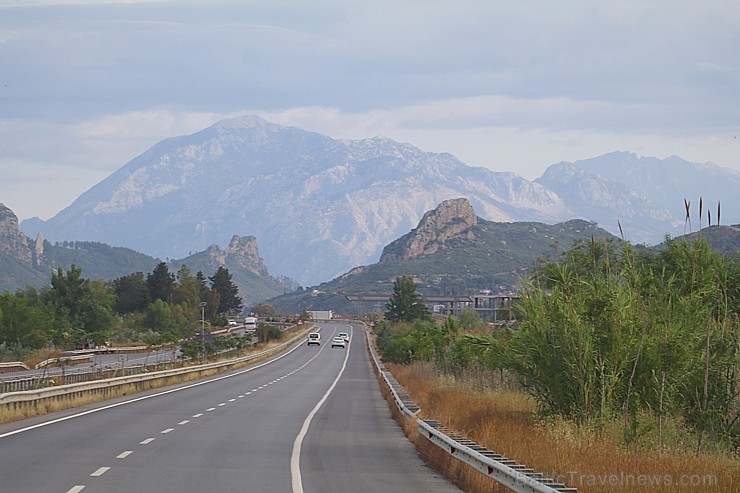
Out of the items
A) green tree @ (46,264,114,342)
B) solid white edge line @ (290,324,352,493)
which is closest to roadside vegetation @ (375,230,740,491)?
solid white edge line @ (290,324,352,493)

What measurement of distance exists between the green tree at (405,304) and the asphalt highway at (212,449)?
9959 centimetres

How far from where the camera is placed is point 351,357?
97438 mm

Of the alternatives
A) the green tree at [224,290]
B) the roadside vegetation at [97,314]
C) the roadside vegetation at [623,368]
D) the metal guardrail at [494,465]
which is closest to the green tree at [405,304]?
the roadside vegetation at [97,314]

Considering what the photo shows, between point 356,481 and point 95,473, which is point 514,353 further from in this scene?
point 95,473

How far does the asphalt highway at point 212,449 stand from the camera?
48.3ft

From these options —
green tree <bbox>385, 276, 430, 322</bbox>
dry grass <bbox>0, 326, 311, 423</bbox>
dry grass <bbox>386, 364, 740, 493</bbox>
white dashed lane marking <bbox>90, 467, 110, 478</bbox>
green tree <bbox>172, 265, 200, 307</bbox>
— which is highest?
green tree <bbox>172, 265, 200, 307</bbox>

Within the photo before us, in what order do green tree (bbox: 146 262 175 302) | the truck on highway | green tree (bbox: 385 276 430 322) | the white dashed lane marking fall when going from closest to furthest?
the white dashed lane marking, green tree (bbox: 385 276 430 322), the truck on highway, green tree (bbox: 146 262 175 302)

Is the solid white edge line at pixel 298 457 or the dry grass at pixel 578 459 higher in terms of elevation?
the dry grass at pixel 578 459

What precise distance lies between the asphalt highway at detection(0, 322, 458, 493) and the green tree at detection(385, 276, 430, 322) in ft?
327

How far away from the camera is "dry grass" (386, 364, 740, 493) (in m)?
11.7

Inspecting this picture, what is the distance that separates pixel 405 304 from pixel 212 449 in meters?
121

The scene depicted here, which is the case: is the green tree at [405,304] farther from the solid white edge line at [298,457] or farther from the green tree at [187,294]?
the solid white edge line at [298,457]

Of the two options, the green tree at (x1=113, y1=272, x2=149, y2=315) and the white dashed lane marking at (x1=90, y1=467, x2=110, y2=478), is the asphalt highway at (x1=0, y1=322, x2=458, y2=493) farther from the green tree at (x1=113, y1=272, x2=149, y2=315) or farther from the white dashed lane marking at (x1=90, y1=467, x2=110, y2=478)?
the green tree at (x1=113, y1=272, x2=149, y2=315)

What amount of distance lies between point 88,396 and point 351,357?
64.5 m
